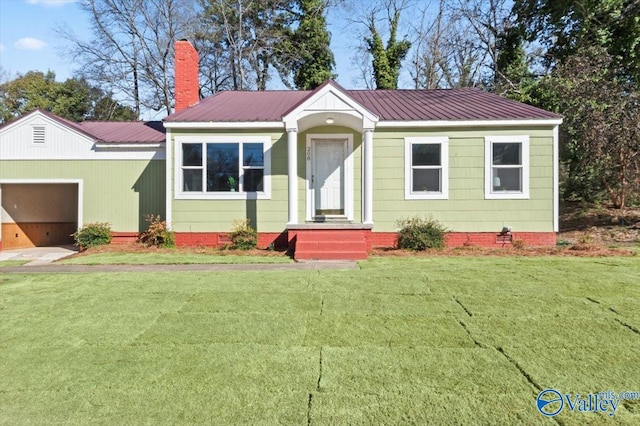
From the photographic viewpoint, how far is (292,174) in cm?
1027

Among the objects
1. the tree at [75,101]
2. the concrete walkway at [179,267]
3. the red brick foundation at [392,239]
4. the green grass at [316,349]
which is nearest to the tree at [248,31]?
the tree at [75,101]

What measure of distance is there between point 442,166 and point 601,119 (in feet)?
20.8

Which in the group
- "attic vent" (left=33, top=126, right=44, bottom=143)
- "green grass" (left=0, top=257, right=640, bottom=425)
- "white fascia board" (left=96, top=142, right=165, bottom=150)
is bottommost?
"green grass" (left=0, top=257, right=640, bottom=425)

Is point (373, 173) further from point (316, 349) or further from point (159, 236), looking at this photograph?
point (316, 349)

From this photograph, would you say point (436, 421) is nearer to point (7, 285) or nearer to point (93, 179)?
point (7, 285)

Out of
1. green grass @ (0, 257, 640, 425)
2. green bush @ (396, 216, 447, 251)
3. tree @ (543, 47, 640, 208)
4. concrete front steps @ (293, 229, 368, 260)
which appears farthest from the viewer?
tree @ (543, 47, 640, 208)

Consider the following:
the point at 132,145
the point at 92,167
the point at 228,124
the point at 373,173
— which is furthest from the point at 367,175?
the point at 92,167

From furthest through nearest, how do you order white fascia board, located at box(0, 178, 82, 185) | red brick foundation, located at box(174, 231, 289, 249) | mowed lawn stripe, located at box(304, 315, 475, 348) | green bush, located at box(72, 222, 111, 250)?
white fascia board, located at box(0, 178, 82, 185), green bush, located at box(72, 222, 111, 250), red brick foundation, located at box(174, 231, 289, 249), mowed lawn stripe, located at box(304, 315, 475, 348)

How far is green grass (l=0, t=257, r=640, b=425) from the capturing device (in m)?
2.84

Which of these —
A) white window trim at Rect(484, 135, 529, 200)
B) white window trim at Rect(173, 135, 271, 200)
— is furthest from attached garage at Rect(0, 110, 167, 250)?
white window trim at Rect(484, 135, 529, 200)

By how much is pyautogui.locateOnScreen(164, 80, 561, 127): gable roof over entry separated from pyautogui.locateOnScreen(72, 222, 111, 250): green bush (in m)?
3.93

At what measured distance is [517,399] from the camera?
9.55 feet

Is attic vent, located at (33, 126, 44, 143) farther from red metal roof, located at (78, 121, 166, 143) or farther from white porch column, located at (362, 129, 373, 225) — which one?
white porch column, located at (362, 129, 373, 225)

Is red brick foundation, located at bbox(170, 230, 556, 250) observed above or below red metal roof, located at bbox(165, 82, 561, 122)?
below
